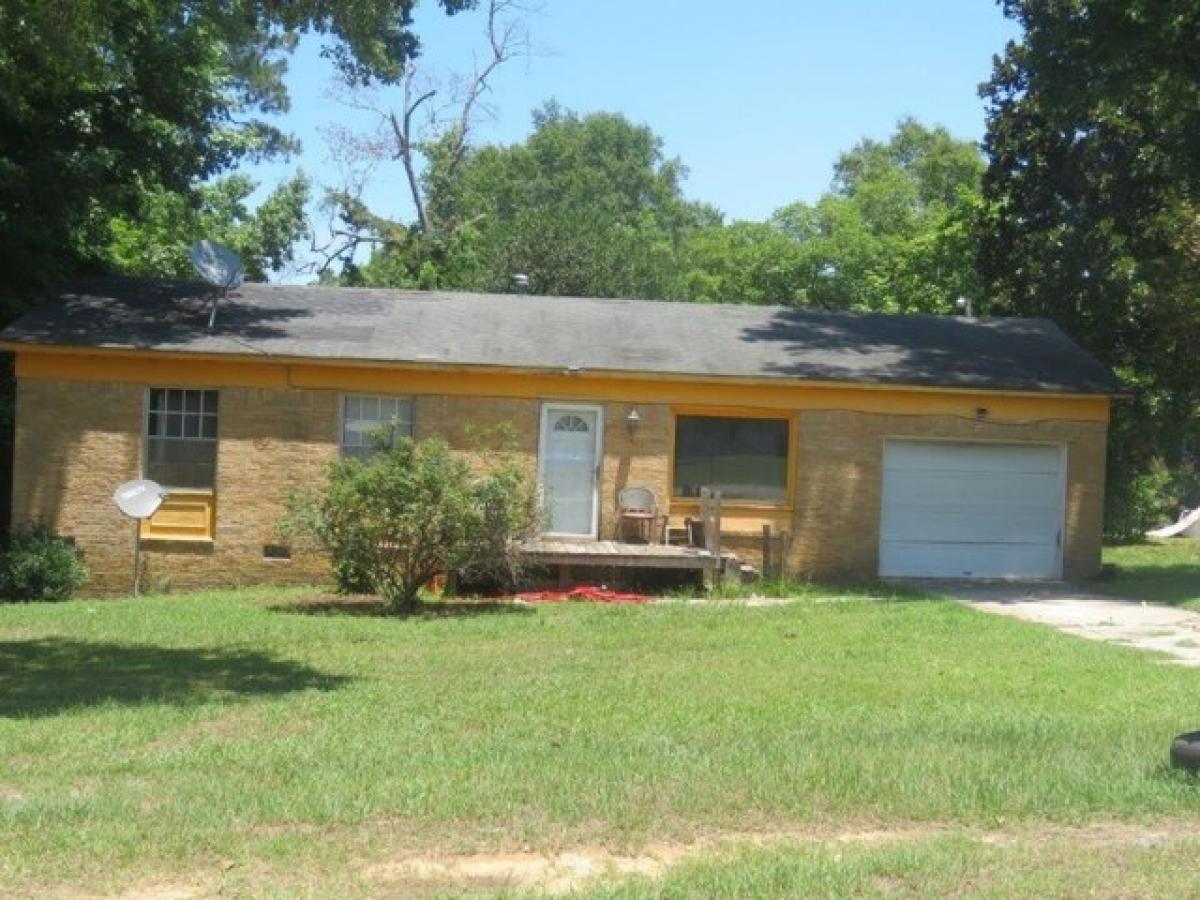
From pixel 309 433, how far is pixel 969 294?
22743 mm

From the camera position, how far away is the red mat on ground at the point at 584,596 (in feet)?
61.4

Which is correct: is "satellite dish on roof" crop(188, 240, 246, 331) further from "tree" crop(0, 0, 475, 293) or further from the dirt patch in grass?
the dirt patch in grass

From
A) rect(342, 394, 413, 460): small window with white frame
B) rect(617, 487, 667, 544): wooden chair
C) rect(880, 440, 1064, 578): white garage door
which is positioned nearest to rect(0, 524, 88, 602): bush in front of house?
rect(342, 394, 413, 460): small window with white frame

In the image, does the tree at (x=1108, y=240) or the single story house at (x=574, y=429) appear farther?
the tree at (x=1108, y=240)

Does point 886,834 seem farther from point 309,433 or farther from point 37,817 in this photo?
point 309,433

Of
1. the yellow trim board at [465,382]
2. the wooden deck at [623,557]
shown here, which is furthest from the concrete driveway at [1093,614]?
the wooden deck at [623,557]

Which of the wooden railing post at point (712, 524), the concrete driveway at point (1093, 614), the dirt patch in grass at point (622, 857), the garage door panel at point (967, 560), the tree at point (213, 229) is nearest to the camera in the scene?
the dirt patch in grass at point (622, 857)

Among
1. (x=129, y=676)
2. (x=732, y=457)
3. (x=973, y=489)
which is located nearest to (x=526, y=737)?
(x=129, y=676)

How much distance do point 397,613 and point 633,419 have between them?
4888mm

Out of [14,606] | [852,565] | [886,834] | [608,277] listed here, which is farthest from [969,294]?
[886,834]

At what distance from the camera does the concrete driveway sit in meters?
14.9

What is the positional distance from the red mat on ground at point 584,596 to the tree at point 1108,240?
32.0ft

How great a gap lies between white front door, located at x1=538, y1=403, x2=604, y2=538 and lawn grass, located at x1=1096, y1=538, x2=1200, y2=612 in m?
7.02

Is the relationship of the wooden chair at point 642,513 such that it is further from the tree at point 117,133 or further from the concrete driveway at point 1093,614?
the tree at point 117,133
